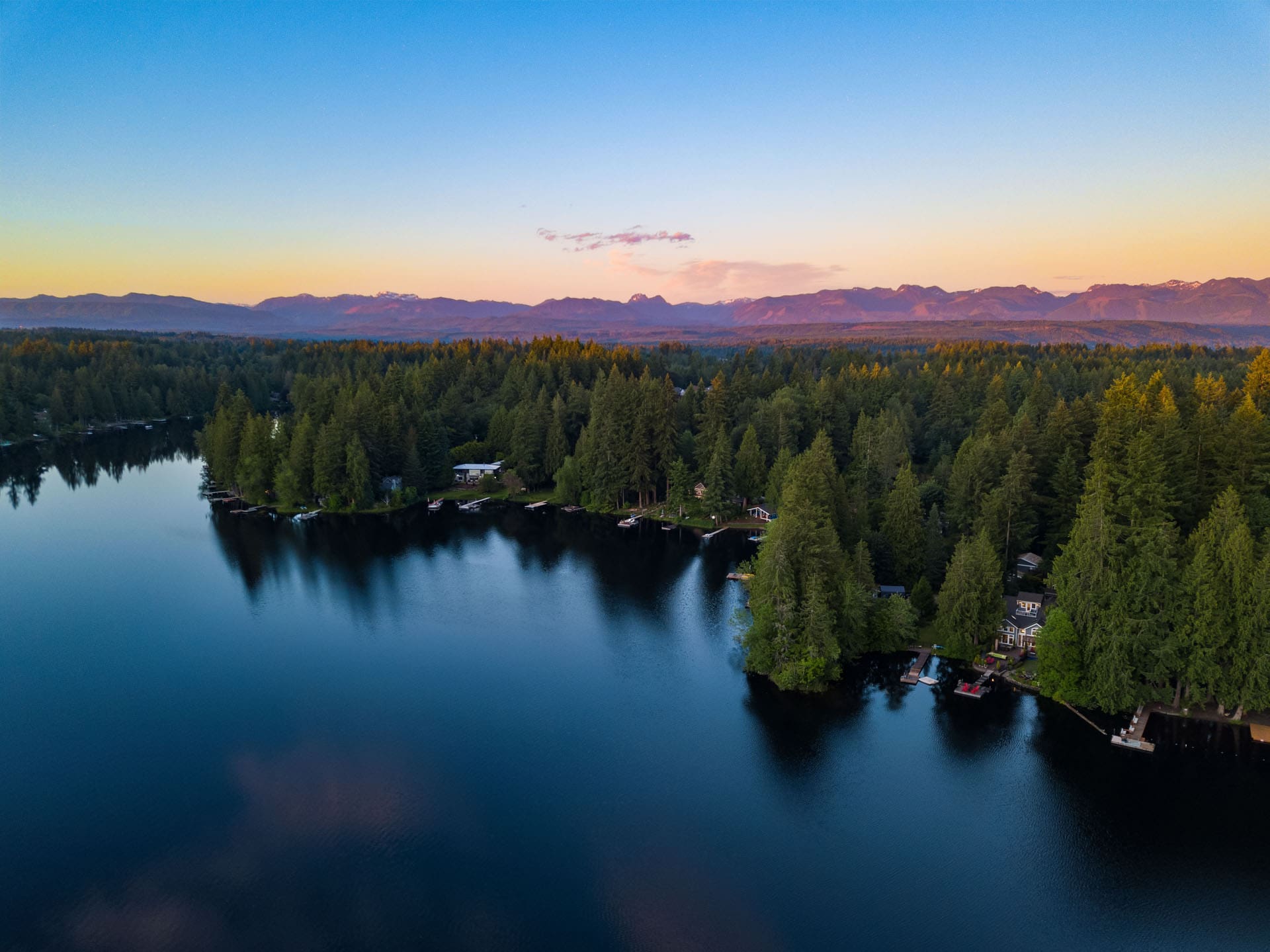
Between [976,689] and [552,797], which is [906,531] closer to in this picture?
[976,689]

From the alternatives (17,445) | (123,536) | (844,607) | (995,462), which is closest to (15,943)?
(844,607)

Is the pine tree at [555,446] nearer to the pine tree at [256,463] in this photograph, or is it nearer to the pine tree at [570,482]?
the pine tree at [570,482]

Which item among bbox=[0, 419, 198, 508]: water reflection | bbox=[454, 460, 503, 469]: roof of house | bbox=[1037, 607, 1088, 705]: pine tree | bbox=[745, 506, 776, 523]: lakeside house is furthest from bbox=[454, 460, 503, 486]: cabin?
bbox=[1037, 607, 1088, 705]: pine tree


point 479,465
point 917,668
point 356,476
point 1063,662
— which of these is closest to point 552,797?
point 917,668

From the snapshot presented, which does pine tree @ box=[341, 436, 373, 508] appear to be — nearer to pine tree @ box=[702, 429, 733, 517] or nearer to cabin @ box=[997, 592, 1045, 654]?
A: pine tree @ box=[702, 429, 733, 517]

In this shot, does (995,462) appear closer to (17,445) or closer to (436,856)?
(436,856)
